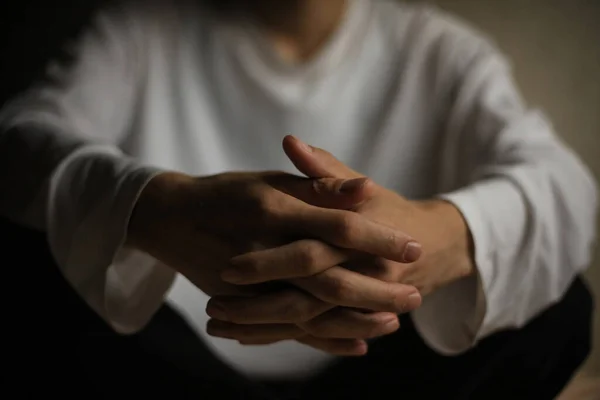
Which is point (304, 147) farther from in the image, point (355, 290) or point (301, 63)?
point (301, 63)

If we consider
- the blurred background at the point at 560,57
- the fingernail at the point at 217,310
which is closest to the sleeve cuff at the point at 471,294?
the fingernail at the point at 217,310

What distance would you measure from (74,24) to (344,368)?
2.25ft

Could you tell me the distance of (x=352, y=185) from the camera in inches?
18.6

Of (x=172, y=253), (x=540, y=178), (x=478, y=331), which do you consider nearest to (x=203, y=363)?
(x=172, y=253)

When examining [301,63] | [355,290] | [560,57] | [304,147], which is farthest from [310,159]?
[560,57]

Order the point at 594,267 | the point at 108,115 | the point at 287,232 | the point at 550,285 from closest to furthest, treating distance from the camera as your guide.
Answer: the point at 287,232 < the point at 550,285 < the point at 108,115 < the point at 594,267

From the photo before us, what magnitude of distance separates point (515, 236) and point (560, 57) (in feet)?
1.60

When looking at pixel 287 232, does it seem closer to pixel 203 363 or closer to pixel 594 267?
pixel 203 363

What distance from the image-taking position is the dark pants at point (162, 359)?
0.58 metres

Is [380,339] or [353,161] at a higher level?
[353,161]

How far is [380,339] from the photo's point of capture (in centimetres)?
66

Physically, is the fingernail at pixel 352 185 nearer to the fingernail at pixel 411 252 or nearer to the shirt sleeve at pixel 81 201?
the fingernail at pixel 411 252

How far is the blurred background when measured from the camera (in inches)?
36.5

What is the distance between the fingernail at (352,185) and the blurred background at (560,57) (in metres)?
0.61
